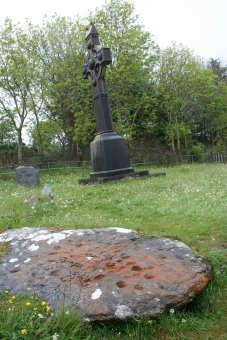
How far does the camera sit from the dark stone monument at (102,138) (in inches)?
566

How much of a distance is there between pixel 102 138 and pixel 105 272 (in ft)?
37.2

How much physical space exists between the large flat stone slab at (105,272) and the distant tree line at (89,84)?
2078 centimetres

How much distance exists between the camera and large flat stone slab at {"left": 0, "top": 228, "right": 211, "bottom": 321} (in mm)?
3059

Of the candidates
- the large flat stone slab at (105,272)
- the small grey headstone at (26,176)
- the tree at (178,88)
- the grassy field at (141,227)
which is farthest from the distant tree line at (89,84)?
the large flat stone slab at (105,272)

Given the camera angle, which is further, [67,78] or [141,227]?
[67,78]

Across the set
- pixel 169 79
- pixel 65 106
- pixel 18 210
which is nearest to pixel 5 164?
pixel 65 106

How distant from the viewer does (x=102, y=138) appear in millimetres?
14531

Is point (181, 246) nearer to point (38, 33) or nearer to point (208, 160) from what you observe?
point (38, 33)

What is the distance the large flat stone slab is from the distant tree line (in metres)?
20.8

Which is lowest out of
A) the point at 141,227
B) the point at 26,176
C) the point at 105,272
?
the point at 141,227

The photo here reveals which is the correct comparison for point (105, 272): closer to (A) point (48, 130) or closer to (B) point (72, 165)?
(B) point (72, 165)

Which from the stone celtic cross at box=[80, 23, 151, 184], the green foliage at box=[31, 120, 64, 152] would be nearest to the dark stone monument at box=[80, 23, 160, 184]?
the stone celtic cross at box=[80, 23, 151, 184]

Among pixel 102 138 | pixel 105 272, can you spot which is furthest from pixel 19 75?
pixel 105 272

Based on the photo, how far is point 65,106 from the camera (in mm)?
30016
